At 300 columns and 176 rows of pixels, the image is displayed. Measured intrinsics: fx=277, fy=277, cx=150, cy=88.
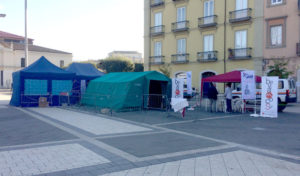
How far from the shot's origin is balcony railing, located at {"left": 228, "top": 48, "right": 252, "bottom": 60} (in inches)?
972

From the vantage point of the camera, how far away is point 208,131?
32.0ft

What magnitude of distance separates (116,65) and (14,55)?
25.0 meters

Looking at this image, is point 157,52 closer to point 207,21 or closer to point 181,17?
point 181,17

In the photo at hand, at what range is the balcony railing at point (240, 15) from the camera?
2463 centimetres

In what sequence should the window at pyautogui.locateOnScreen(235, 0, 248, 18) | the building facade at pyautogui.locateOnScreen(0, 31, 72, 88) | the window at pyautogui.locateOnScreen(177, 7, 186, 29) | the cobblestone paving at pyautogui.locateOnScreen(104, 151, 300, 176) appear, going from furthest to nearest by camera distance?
1. the building facade at pyautogui.locateOnScreen(0, 31, 72, 88)
2. the window at pyautogui.locateOnScreen(177, 7, 186, 29)
3. the window at pyautogui.locateOnScreen(235, 0, 248, 18)
4. the cobblestone paving at pyautogui.locateOnScreen(104, 151, 300, 176)

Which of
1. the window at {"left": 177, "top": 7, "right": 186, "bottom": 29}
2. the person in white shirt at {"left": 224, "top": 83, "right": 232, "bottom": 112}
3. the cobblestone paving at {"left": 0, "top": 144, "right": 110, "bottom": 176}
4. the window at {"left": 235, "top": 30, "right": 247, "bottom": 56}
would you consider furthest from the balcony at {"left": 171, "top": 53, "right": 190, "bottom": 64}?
the cobblestone paving at {"left": 0, "top": 144, "right": 110, "bottom": 176}

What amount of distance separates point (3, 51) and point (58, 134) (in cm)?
5444

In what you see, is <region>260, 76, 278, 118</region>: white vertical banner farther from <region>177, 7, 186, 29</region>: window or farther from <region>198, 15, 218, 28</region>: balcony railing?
<region>177, 7, 186, 29</region>: window

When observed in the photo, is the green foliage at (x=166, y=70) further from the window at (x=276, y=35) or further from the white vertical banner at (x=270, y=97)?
the white vertical banner at (x=270, y=97)

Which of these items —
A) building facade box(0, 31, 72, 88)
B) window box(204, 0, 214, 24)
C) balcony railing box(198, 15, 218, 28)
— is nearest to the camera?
balcony railing box(198, 15, 218, 28)

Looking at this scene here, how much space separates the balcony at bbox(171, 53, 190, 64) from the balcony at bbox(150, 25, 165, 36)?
338 centimetres

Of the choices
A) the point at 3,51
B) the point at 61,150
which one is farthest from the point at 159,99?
the point at 3,51

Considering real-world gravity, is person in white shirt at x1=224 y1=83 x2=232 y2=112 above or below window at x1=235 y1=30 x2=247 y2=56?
below

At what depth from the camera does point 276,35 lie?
23.5m
